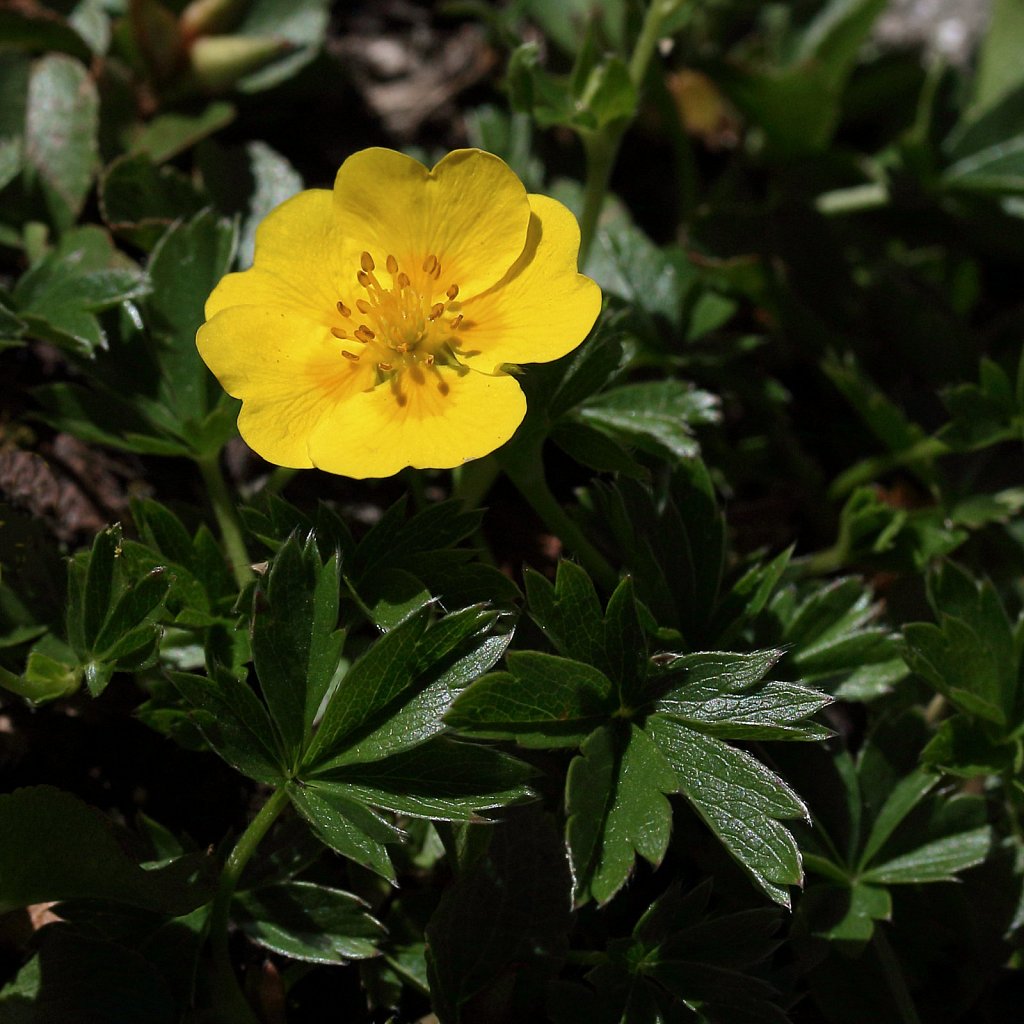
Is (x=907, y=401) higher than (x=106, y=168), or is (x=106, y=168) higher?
(x=106, y=168)

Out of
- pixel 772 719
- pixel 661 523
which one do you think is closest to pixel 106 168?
pixel 661 523

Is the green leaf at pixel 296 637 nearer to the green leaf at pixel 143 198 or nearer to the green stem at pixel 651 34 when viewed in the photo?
the green leaf at pixel 143 198

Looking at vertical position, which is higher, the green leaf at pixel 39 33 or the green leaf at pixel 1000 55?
the green leaf at pixel 1000 55

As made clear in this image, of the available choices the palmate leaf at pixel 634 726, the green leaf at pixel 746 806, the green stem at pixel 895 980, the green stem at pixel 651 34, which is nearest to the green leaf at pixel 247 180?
the green stem at pixel 651 34

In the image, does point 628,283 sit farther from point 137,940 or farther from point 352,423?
point 137,940

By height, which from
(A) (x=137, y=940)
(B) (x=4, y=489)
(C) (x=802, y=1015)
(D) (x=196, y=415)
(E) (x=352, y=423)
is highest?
(E) (x=352, y=423)

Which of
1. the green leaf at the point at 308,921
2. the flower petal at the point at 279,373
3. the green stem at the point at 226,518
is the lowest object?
the green leaf at the point at 308,921

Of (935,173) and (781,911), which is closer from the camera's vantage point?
(781,911)
